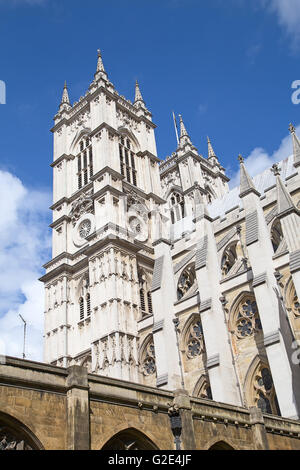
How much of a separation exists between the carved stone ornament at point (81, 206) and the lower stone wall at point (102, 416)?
24650mm

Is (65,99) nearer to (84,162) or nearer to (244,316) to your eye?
(84,162)

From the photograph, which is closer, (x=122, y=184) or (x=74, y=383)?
(x=74, y=383)

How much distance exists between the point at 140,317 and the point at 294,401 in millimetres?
13661

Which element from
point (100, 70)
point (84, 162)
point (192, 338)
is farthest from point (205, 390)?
point (100, 70)

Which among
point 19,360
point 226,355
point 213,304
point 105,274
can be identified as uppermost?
point 105,274

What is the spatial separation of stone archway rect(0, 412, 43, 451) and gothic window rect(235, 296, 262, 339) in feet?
55.2

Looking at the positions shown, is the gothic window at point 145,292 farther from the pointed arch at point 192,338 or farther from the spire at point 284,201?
the spire at point 284,201

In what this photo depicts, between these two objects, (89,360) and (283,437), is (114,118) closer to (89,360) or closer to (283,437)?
(89,360)

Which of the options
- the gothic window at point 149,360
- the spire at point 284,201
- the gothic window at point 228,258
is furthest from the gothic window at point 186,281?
the spire at point 284,201

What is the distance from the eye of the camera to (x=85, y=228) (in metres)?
37.2

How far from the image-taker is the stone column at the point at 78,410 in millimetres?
10914

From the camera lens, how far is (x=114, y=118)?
136 ft
